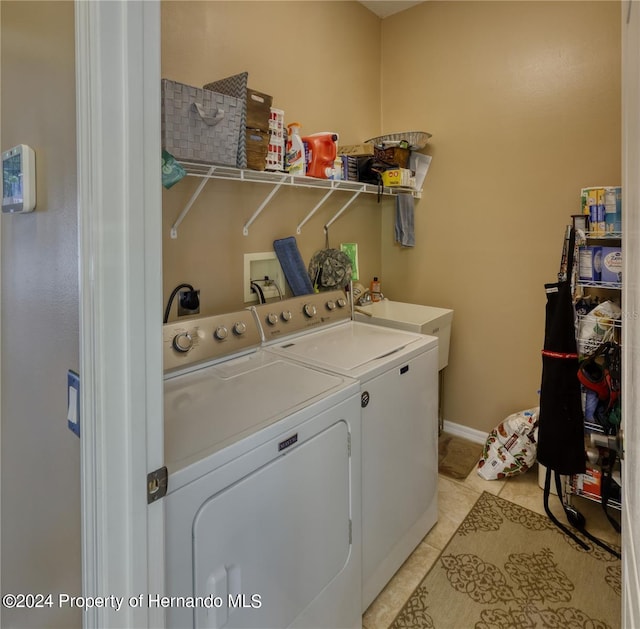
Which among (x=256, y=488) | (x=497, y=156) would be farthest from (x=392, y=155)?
(x=256, y=488)

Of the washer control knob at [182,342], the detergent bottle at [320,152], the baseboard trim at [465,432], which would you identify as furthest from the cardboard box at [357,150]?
the baseboard trim at [465,432]

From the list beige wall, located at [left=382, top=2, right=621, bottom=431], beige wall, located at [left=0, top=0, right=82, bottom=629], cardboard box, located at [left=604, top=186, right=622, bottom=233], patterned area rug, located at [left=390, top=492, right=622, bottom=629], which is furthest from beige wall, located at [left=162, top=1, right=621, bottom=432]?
patterned area rug, located at [left=390, top=492, right=622, bottom=629]

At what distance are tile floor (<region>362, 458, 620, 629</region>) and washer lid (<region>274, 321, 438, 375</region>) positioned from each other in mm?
927

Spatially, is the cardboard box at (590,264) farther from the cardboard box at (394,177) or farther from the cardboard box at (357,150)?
the cardboard box at (357,150)

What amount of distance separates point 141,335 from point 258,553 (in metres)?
0.71

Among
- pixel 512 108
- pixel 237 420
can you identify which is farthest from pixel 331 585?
pixel 512 108

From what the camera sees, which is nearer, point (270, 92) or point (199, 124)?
point (199, 124)

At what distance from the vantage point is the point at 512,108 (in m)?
2.44

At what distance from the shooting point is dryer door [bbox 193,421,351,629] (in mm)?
1001

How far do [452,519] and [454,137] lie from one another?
7.34ft

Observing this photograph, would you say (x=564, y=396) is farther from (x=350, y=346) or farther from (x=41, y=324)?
(x=41, y=324)

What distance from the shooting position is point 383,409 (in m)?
1.60

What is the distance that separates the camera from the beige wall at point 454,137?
192cm

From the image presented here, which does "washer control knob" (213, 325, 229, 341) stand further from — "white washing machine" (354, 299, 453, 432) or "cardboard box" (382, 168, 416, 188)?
"cardboard box" (382, 168, 416, 188)
